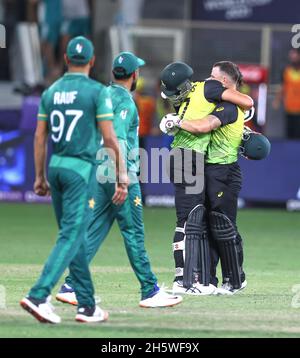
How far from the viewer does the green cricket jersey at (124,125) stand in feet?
33.2

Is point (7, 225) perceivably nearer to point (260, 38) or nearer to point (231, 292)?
point (231, 292)

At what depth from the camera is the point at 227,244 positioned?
1129 centimetres

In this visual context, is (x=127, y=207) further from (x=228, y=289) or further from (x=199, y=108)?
(x=228, y=289)

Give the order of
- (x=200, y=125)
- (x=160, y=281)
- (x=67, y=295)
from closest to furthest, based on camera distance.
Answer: (x=67, y=295) → (x=200, y=125) → (x=160, y=281)

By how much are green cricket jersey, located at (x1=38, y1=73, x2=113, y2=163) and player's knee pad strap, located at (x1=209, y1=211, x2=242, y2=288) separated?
243 cm

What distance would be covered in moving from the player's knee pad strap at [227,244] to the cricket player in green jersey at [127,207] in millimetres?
1163

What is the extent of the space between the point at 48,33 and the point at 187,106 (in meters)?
14.6

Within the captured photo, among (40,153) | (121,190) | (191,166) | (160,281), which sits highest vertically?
(40,153)

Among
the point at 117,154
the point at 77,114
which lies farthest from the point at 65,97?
the point at 117,154

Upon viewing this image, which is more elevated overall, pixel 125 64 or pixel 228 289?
pixel 125 64

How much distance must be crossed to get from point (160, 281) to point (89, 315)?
2.93m
